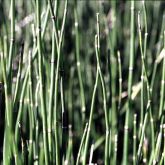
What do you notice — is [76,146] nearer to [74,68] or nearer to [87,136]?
[74,68]

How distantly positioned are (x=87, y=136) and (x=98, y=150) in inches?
25.2

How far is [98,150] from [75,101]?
279 mm

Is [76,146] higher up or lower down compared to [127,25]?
lower down

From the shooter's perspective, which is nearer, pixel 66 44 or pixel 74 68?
pixel 74 68

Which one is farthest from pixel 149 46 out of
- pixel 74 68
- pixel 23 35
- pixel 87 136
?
pixel 87 136

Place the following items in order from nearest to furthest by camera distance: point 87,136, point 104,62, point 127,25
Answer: point 87,136
point 104,62
point 127,25

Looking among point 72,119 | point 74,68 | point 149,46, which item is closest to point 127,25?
point 149,46

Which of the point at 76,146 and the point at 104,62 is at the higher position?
the point at 104,62

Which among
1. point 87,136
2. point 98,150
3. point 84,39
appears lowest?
point 98,150

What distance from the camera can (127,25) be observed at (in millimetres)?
2061

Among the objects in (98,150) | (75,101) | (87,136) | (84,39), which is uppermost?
(84,39)

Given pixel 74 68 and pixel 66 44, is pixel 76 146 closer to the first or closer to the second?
pixel 74 68

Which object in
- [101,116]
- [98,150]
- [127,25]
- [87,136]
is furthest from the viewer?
[127,25]

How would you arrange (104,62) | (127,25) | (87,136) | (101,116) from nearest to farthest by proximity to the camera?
(87,136)
(101,116)
(104,62)
(127,25)
